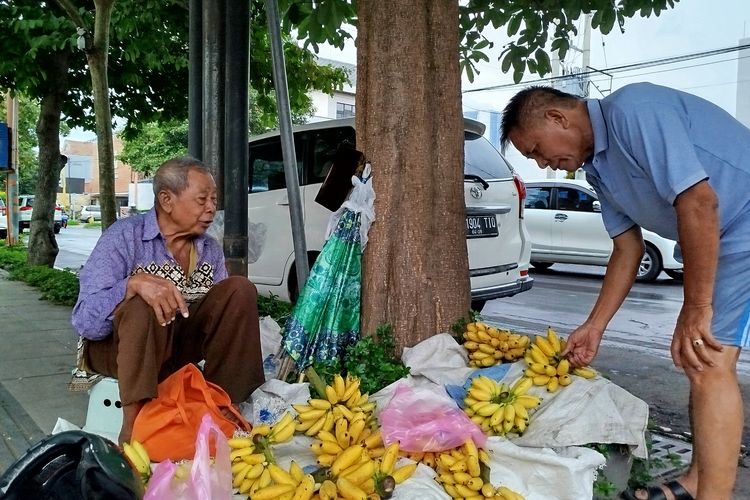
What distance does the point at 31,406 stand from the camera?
12.3 ft

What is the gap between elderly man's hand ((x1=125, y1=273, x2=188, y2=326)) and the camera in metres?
2.47

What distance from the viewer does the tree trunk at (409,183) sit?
3463 mm

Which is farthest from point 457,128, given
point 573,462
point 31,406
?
point 31,406

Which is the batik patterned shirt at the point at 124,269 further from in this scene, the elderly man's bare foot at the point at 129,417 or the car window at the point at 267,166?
the car window at the point at 267,166

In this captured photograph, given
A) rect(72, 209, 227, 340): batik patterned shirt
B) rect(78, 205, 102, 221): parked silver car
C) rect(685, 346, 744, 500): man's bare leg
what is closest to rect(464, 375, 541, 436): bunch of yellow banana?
rect(685, 346, 744, 500): man's bare leg

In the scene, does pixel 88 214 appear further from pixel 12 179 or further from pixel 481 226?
pixel 481 226

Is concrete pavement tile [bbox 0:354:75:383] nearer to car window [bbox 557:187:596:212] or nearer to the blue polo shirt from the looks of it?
the blue polo shirt

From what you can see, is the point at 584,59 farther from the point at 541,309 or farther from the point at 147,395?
the point at 147,395

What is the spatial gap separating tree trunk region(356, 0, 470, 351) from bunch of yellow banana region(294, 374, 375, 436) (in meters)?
0.85

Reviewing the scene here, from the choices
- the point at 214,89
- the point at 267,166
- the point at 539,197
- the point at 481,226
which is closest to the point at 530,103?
the point at 214,89

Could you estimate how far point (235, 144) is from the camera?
4.64 meters

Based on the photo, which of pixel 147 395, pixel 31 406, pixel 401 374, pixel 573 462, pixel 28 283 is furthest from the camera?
pixel 28 283

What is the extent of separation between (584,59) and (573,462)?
25.3m

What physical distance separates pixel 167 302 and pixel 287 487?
874mm
